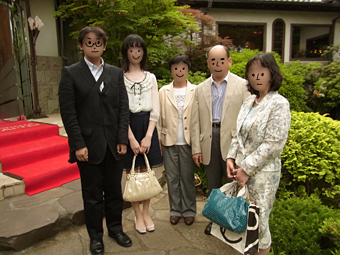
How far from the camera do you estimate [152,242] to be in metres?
2.88

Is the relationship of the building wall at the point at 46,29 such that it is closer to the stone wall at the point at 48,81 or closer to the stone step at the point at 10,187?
the stone wall at the point at 48,81

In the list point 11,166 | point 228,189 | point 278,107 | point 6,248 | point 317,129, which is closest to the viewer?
point 278,107

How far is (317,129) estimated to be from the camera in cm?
343

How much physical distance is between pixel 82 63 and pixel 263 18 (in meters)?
10.0

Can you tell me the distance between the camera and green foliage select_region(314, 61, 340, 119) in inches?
320

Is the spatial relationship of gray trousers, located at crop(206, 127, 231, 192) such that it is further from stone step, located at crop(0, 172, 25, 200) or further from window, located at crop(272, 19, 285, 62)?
window, located at crop(272, 19, 285, 62)

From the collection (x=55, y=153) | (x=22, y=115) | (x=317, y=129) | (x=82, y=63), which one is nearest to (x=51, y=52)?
(x=22, y=115)

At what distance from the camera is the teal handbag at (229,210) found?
191cm

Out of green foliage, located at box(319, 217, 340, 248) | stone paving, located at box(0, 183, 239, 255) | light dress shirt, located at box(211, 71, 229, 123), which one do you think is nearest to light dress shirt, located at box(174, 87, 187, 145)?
light dress shirt, located at box(211, 71, 229, 123)

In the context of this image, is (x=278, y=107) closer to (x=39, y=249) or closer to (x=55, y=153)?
(x=39, y=249)

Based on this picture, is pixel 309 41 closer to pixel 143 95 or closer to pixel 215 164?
pixel 215 164

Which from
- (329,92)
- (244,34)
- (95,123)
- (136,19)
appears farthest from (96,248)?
(244,34)

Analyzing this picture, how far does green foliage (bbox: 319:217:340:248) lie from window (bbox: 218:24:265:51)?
9153 mm

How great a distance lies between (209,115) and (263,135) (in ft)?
2.89
